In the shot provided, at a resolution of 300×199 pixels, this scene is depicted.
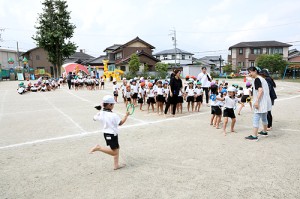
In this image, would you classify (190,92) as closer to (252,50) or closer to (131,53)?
(131,53)

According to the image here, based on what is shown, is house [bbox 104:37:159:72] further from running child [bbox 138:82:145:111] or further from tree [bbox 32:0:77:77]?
running child [bbox 138:82:145:111]

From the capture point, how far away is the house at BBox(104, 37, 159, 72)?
43.9 m

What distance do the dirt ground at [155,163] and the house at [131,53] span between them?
3654cm

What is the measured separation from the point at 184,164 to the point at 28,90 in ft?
70.7

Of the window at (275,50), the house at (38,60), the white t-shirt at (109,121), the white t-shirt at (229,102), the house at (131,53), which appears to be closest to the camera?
the white t-shirt at (109,121)

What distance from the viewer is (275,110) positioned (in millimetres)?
10211

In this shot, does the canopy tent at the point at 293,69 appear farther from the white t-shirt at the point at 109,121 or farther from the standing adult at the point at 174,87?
the white t-shirt at the point at 109,121

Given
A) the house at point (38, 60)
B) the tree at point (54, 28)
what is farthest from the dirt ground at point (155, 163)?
the house at point (38, 60)

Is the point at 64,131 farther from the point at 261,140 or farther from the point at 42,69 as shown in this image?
the point at 42,69

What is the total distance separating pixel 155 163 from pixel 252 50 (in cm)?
5576

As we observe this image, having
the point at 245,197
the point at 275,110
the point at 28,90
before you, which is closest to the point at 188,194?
the point at 245,197

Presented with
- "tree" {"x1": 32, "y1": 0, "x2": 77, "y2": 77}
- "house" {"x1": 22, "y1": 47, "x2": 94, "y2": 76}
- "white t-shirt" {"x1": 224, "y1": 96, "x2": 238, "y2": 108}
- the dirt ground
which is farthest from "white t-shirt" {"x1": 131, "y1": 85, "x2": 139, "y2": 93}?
"house" {"x1": 22, "y1": 47, "x2": 94, "y2": 76}

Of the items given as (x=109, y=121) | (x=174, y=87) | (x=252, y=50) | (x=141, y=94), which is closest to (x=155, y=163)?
(x=109, y=121)

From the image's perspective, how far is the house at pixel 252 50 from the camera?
172 feet
